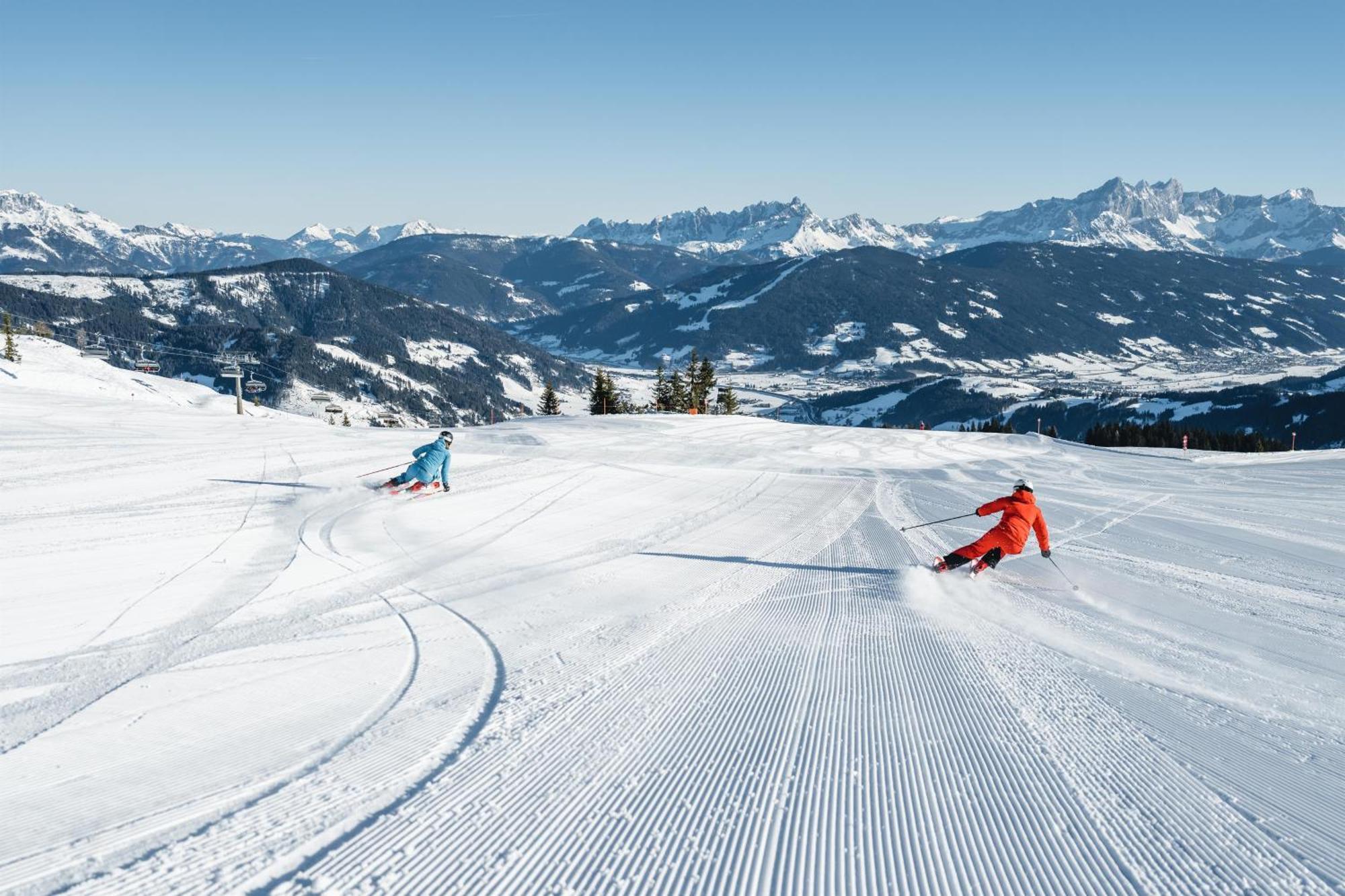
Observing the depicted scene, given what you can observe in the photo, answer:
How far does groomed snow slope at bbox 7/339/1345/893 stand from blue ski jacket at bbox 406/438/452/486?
4.20 feet

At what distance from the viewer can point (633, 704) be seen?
5840mm

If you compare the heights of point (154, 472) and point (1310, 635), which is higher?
point (154, 472)

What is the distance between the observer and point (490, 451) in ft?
75.6

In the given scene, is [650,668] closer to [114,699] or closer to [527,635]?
[527,635]

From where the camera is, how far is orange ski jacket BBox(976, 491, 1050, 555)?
10547 millimetres

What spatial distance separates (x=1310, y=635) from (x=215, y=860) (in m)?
10.2

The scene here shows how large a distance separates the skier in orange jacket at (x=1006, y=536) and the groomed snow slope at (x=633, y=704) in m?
0.42

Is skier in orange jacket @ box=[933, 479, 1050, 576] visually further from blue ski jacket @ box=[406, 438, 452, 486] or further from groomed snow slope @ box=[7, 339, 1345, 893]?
blue ski jacket @ box=[406, 438, 452, 486]

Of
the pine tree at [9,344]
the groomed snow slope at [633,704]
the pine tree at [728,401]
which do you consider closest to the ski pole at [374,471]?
the groomed snow slope at [633,704]

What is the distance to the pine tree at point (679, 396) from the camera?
234ft

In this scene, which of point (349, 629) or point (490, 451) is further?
point (490, 451)

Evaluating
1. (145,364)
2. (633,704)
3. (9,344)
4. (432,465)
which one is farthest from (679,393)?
(633,704)

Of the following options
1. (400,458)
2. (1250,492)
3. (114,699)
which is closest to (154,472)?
(400,458)

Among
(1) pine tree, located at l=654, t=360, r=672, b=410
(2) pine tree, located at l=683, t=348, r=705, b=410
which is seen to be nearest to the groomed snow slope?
(2) pine tree, located at l=683, t=348, r=705, b=410
